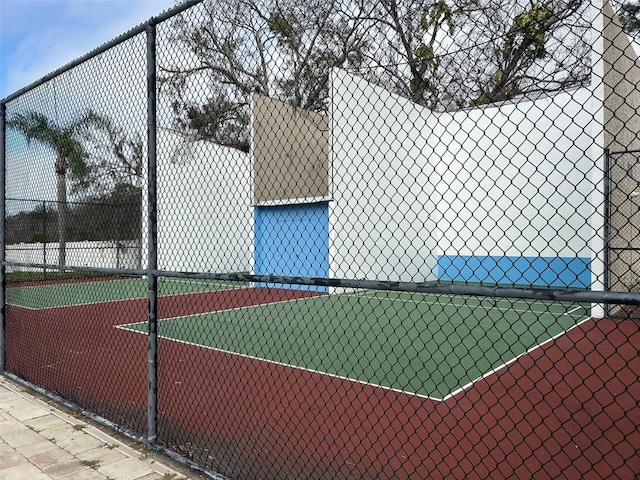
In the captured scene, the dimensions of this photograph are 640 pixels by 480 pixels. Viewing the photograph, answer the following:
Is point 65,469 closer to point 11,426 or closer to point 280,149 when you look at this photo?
point 11,426

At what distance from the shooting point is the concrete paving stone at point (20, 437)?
3.30 metres

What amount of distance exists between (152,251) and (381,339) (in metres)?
4.42

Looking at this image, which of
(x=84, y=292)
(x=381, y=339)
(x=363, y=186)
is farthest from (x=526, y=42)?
(x=84, y=292)

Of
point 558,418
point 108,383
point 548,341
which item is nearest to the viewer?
point 558,418

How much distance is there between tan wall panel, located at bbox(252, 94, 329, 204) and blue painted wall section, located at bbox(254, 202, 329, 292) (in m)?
0.58

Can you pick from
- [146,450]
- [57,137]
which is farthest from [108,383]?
[57,137]

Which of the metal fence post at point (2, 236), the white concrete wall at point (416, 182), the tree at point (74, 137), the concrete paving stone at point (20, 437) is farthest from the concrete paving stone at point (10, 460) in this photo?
the white concrete wall at point (416, 182)

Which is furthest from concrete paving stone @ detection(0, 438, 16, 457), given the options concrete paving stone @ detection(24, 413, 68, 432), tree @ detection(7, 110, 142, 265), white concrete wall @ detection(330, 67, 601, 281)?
white concrete wall @ detection(330, 67, 601, 281)

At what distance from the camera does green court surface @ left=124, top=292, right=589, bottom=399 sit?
5176 millimetres

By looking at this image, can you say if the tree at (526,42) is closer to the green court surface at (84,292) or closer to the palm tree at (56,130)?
the palm tree at (56,130)

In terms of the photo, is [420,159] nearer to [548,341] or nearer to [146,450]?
[548,341]

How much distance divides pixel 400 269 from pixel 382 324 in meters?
5.08

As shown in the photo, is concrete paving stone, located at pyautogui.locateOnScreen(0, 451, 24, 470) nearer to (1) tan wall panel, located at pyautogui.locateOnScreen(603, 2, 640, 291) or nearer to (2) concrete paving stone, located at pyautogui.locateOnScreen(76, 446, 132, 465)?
(2) concrete paving stone, located at pyautogui.locateOnScreen(76, 446, 132, 465)

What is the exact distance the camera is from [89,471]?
290 centimetres
